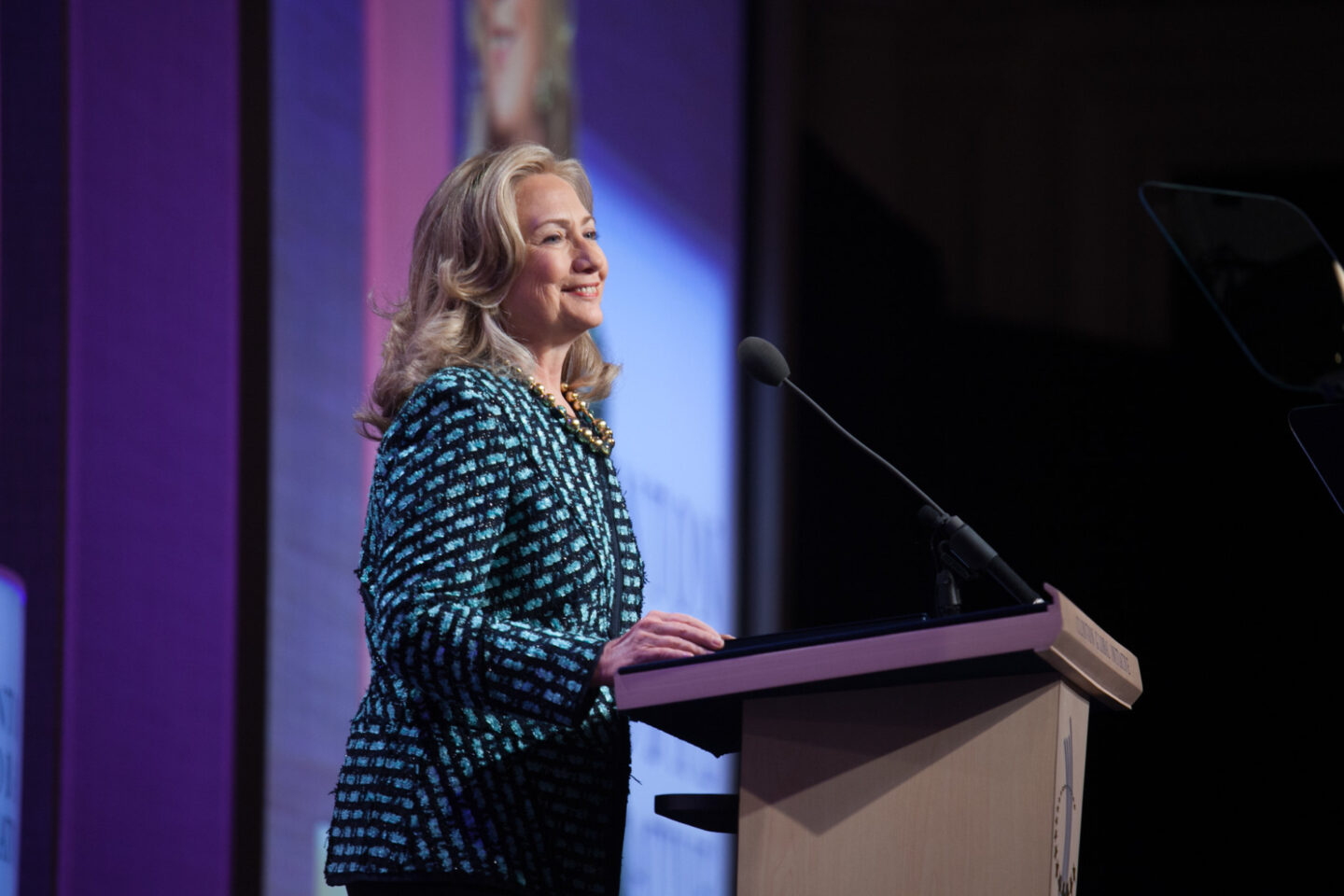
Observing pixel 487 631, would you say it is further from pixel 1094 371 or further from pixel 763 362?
pixel 1094 371

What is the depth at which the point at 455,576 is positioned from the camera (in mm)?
1455

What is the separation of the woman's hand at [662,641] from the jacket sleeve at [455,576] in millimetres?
26

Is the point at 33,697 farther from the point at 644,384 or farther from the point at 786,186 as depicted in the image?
the point at 786,186

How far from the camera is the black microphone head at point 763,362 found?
1.72m

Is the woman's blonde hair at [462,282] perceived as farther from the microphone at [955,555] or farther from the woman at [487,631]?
the microphone at [955,555]

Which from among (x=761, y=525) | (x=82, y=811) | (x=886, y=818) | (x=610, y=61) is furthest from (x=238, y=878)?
(x=761, y=525)

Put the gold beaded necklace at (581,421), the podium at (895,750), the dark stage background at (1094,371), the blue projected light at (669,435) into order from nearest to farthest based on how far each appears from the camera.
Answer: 1. the podium at (895,750)
2. the gold beaded necklace at (581,421)
3. the blue projected light at (669,435)
4. the dark stage background at (1094,371)

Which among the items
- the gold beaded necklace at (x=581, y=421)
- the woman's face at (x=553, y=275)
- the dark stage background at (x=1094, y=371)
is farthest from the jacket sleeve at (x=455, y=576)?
the dark stage background at (x=1094, y=371)

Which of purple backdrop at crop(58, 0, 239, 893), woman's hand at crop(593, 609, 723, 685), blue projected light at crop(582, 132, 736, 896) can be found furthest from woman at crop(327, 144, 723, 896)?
blue projected light at crop(582, 132, 736, 896)

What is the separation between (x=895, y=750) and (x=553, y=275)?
2.26ft

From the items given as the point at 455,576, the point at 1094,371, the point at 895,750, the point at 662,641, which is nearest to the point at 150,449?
the point at 455,576

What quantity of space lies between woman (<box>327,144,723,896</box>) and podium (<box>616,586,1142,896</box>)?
0.25 ft

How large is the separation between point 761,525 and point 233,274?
2818mm

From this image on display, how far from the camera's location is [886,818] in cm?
132
